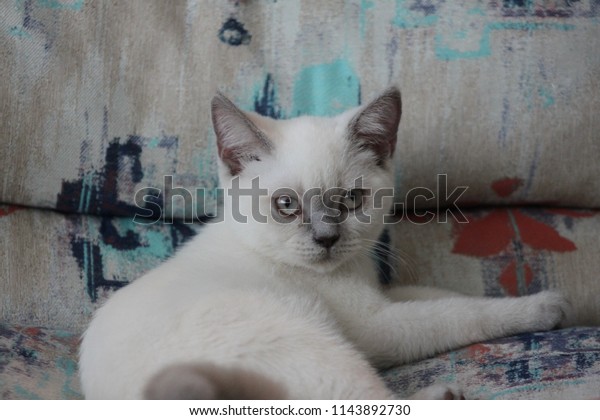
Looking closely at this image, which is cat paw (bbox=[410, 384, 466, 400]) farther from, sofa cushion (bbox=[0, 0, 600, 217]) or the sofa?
sofa cushion (bbox=[0, 0, 600, 217])

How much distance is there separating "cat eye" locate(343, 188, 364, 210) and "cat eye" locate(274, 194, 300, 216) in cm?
12

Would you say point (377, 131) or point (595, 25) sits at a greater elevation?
point (595, 25)

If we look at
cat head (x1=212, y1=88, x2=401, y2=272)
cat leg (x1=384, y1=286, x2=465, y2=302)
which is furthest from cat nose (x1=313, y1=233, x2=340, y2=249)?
cat leg (x1=384, y1=286, x2=465, y2=302)

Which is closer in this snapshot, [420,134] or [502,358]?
[502,358]

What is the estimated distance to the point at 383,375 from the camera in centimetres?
165

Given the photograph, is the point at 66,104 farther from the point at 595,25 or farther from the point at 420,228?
the point at 595,25

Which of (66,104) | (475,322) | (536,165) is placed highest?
(66,104)

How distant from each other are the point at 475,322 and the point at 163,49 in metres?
1.19

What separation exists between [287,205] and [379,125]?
320mm

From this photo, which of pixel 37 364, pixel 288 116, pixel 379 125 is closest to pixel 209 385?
pixel 37 364

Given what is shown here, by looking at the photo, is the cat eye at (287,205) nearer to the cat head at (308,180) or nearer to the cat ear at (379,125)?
the cat head at (308,180)

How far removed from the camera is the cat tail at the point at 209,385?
119 centimetres

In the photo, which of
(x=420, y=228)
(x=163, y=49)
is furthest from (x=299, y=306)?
(x=163, y=49)

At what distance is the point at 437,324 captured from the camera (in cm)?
166
